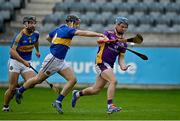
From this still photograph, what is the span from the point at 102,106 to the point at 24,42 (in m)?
2.65

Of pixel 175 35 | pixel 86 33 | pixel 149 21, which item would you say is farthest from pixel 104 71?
pixel 149 21

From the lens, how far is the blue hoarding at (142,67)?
2342 cm

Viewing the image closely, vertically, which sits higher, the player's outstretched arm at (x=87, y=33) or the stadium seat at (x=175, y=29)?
the player's outstretched arm at (x=87, y=33)

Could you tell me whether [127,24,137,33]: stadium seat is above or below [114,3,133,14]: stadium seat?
below

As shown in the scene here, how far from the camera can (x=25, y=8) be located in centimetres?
2905

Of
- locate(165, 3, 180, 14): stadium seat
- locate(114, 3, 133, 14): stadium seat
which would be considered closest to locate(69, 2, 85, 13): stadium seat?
locate(114, 3, 133, 14): stadium seat

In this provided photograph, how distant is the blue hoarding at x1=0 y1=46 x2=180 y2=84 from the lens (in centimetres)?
2342

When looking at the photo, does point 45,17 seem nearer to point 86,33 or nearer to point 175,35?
point 175,35

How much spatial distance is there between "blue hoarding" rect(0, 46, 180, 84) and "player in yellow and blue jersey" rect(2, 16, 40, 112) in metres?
6.87

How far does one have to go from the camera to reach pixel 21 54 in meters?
16.7

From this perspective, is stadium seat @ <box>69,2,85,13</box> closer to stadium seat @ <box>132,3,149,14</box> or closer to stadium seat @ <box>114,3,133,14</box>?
stadium seat @ <box>114,3,133,14</box>

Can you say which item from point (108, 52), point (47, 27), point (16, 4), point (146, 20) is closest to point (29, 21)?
point (108, 52)

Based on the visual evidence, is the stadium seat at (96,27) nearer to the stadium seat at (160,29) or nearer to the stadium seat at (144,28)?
the stadium seat at (144,28)

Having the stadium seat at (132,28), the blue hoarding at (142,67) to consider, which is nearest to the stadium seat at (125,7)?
the stadium seat at (132,28)
